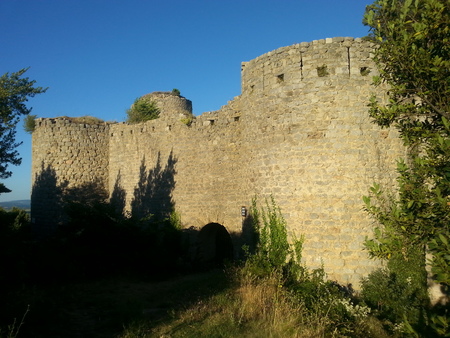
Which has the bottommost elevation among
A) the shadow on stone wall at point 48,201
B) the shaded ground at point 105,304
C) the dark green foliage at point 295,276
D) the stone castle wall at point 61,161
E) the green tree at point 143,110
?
the shaded ground at point 105,304

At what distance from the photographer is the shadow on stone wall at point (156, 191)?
14.8 metres

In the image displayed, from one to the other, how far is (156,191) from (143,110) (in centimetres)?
1149

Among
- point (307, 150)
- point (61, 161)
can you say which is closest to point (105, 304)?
point (307, 150)

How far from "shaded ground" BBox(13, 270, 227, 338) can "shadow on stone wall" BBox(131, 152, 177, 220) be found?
11.7 ft

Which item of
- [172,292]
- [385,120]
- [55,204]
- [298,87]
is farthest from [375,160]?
[55,204]

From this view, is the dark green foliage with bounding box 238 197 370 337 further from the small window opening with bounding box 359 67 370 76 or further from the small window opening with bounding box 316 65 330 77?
the small window opening with bounding box 359 67 370 76

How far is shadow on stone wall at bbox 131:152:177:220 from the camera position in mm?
14820

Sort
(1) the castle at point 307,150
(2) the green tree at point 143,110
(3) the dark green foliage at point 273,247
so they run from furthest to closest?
(2) the green tree at point 143,110 → (3) the dark green foliage at point 273,247 → (1) the castle at point 307,150

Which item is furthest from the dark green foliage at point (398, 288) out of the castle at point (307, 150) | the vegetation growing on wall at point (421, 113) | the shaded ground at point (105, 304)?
the shaded ground at point (105, 304)

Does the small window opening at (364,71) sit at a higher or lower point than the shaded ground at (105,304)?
higher

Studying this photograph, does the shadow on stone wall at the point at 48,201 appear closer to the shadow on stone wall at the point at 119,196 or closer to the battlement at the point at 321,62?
the shadow on stone wall at the point at 119,196

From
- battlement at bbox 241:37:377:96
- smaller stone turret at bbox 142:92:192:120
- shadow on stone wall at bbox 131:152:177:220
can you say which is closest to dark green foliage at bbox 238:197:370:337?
battlement at bbox 241:37:377:96

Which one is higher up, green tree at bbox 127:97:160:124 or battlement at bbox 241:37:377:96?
green tree at bbox 127:97:160:124

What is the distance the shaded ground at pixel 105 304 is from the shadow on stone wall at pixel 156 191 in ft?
11.7
